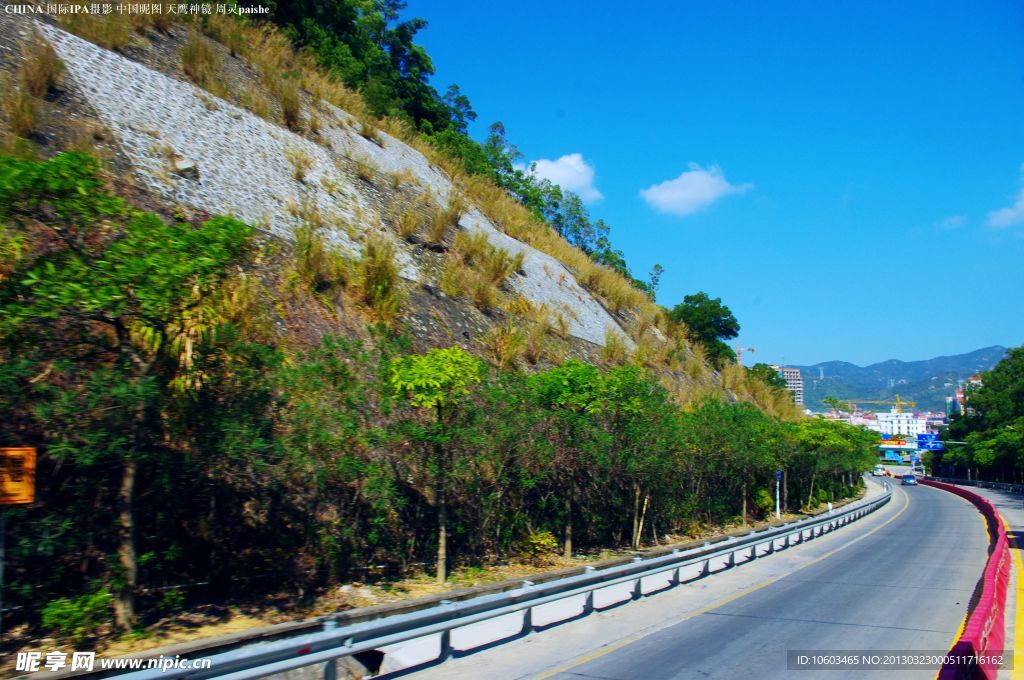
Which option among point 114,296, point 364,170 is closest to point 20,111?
point 114,296

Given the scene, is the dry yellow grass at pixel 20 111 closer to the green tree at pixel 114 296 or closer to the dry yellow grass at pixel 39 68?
the dry yellow grass at pixel 39 68

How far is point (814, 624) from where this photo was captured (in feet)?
35.4

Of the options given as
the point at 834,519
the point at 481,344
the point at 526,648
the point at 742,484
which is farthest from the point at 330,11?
the point at 526,648

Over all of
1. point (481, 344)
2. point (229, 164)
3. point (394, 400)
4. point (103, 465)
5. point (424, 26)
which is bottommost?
point (103, 465)

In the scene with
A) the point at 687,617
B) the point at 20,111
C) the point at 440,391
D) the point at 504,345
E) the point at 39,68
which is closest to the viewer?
the point at 687,617

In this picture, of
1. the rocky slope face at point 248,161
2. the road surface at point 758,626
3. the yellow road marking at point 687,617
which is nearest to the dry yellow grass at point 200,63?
the rocky slope face at point 248,161

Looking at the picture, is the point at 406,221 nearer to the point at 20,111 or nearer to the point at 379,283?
the point at 379,283

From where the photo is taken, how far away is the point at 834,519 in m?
28.6

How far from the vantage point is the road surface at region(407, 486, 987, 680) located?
27.6 ft

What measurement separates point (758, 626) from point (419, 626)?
16.2ft

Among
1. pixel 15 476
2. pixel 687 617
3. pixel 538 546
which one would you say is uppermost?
pixel 15 476

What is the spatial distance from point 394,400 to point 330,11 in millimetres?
A: 32364

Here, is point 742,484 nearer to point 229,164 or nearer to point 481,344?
point 481,344

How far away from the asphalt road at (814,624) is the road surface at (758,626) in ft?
0.05
